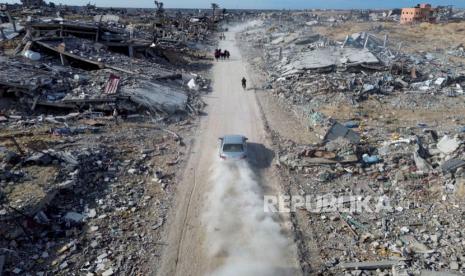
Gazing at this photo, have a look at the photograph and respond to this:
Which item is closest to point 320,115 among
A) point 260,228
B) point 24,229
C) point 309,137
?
point 309,137

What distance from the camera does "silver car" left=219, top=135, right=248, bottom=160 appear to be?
14.9 metres

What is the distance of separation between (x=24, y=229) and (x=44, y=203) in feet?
3.88

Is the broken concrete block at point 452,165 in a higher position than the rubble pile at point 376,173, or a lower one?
higher

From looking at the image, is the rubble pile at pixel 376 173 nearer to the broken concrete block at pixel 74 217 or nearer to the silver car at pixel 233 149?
the silver car at pixel 233 149

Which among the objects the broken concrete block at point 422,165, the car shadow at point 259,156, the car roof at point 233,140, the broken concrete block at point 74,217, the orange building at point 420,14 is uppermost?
the orange building at point 420,14

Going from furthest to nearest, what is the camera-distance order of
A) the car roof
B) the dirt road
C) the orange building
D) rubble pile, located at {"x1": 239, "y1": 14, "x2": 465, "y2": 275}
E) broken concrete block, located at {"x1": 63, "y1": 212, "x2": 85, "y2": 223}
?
1. the orange building
2. the car roof
3. broken concrete block, located at {"x1": 63, "y1": 212, "x2": 85, "y2": 223}
4. rubble pile, located at {"x1": 239, "y1": 14, "x2": 465, "y2": 275}
5. the dirt road

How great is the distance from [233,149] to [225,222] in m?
4.17

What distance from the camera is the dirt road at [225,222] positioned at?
1015cm

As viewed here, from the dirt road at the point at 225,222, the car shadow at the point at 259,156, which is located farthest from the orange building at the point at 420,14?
the dirt road at the point at 225,222

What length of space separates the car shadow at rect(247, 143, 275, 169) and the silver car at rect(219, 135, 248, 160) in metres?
0.83

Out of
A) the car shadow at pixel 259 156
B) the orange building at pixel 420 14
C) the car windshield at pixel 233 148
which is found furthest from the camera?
the orange building at pixel 420 14

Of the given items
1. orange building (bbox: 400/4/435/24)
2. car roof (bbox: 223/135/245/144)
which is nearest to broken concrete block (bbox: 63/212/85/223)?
car roof (bbox: 223/135/245/144)

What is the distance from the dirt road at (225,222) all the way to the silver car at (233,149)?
373 millimetres

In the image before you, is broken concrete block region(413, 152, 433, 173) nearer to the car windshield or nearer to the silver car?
the silver car
